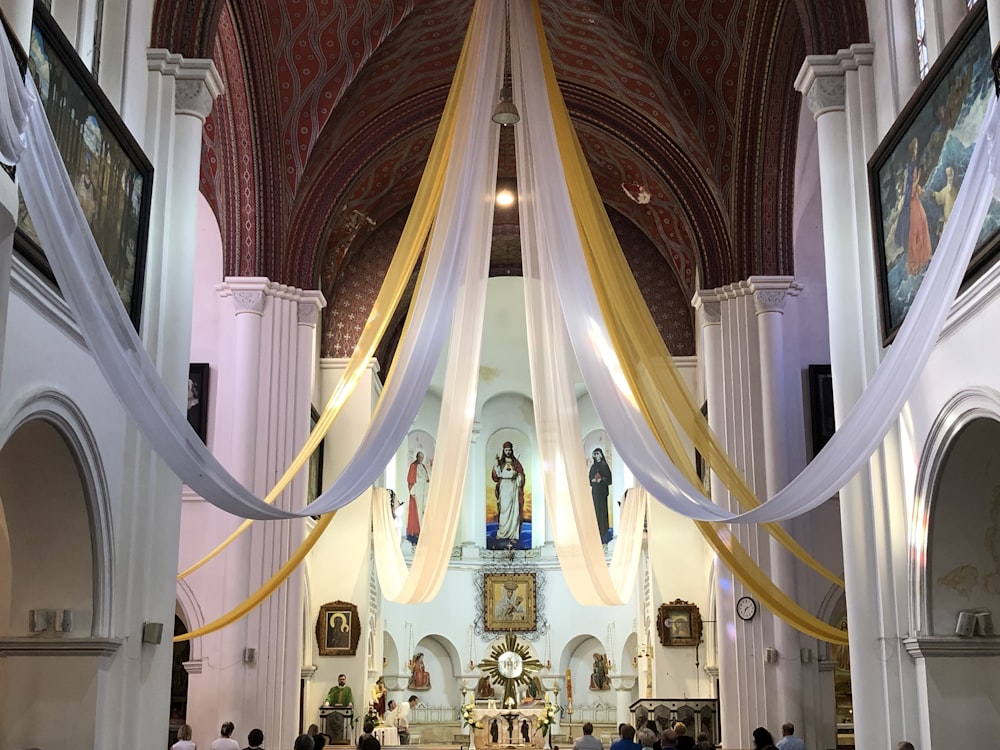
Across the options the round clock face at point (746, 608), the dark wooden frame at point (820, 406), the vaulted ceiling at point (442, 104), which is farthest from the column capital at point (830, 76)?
the round clock face at point (746, 608)

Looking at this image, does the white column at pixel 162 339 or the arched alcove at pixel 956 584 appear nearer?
the arched alcove at pixel 956 584

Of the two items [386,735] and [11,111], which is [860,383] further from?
[386,735]

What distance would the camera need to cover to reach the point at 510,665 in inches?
1024

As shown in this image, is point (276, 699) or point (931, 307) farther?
point (276, 699)

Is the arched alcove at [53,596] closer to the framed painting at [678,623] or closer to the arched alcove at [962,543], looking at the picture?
the arched alcove at [962,543]

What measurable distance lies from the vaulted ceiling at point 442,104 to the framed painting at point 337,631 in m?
5.86

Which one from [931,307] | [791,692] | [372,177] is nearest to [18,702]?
[931,307]

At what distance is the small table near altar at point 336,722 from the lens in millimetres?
19641

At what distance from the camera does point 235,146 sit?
53.7 feet

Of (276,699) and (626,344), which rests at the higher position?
(626,344)

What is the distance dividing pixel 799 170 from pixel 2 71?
A: 1405 cm

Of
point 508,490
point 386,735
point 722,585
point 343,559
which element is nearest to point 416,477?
point 508,490

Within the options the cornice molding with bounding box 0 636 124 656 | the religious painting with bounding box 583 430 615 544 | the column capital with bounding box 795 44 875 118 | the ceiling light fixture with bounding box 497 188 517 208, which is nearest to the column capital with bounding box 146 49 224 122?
the cornice molding with bounding box 0 636 124 656

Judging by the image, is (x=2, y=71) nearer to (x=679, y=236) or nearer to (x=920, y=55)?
(x=920, y=55)
